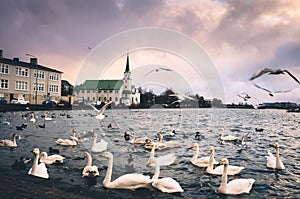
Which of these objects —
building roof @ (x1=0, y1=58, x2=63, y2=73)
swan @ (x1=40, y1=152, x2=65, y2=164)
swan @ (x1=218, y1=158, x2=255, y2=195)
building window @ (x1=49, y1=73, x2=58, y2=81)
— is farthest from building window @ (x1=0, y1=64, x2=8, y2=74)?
swan @ (x1=218, y1=158, x2=255, y2=195)

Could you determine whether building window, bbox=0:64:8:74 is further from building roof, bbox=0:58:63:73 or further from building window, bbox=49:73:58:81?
building window, bbox=49:73:58:81

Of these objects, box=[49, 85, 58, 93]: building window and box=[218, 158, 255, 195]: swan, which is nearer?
box=[218, 158, 255, 195]: swan

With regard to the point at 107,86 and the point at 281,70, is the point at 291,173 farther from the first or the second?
the point at 107,86

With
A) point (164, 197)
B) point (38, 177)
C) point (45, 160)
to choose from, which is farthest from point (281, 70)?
point (45, 160)

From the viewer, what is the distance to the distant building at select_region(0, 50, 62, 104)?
6088cm

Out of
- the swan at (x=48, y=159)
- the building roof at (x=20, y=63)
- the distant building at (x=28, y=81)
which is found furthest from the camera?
the building roof at (x=20, y=63)

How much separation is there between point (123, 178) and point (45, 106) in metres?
55.3

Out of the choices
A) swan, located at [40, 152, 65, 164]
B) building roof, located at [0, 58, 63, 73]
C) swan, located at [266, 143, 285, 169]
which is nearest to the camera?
swan, located at [40, 152, 65, 164]

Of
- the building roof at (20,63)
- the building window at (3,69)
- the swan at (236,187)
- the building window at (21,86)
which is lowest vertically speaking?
the swan at (236,187)

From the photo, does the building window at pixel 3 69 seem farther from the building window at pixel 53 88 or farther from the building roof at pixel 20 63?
the building window at pixel 53 88

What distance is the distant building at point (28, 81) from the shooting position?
60875mm

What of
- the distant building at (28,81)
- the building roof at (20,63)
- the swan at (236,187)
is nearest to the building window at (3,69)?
the distant building at (28,81)

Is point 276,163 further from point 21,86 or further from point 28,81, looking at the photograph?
point 28,81

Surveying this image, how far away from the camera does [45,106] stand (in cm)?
5856
